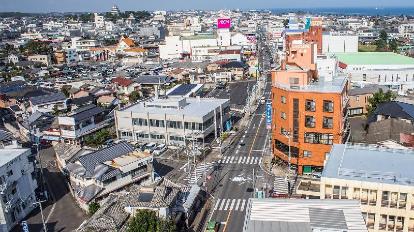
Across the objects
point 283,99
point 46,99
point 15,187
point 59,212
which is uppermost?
point 283,99

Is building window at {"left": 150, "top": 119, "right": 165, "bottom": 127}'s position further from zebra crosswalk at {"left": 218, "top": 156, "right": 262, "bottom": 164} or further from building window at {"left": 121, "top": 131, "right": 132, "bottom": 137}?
zebra crosswalk at {"left": 218, "top": 156, "right": 262, "bottom": 164}

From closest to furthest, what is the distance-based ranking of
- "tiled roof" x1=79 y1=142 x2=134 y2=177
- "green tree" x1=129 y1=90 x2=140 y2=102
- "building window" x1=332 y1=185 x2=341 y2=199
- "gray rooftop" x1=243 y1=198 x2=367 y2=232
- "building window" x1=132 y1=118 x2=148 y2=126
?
"gray rooftop" x1=243 y1=198 x2=367 y2=232
"building window" x1=332 y1=185 x2=341 y2=199
"tiled roof" x1=79 y1=142 x2=134 y2=177
"building window" x1=132 y1=118 x2=148 y2=126
"green tree" x1=129 y1=90 x2=140 y2=102

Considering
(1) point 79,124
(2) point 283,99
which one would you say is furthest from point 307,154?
(1) point 79,124

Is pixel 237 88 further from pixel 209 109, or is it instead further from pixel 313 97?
pixel 313 97

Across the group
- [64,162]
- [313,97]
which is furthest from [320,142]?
[64,162]

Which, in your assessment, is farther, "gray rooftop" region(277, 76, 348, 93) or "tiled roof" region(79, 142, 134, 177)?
"gray rooftop" region(277, 76, 348, 93)

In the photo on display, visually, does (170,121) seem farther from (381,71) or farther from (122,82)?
(381,71)

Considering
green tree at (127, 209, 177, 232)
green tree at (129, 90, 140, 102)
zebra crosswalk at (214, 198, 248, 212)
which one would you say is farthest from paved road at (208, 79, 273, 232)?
green tree at (129, 90, 140, 102)
